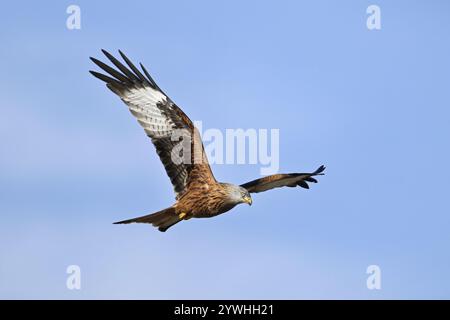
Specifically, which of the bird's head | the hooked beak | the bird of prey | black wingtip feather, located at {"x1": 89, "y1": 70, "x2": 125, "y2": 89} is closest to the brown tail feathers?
the bird of prey

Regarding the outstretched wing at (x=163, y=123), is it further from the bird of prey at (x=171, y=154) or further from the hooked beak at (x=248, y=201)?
the hooked beak at (x=248, y=201)

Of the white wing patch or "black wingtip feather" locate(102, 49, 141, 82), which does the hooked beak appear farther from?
→ "black wingtip feather" locate(102, 49, 141, 82)

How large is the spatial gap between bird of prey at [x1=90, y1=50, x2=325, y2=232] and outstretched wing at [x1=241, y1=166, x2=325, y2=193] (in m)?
0.02

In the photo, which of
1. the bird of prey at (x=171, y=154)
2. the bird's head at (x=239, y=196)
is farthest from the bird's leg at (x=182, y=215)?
the bird's head at (x=239, y=196)

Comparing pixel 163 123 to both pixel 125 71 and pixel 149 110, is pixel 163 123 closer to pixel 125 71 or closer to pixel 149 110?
pixel 149 110

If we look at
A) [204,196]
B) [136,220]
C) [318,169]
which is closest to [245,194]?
[204,196]

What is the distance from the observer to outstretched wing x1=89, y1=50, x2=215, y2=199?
13.9m

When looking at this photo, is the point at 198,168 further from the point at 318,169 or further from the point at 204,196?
the point at 318,169

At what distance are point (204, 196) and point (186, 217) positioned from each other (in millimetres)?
447

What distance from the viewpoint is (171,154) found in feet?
46.0

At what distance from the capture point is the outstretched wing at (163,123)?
13.9 meters

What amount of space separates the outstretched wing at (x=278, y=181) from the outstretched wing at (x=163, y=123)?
138cm

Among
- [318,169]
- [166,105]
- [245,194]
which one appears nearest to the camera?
[245,194]
